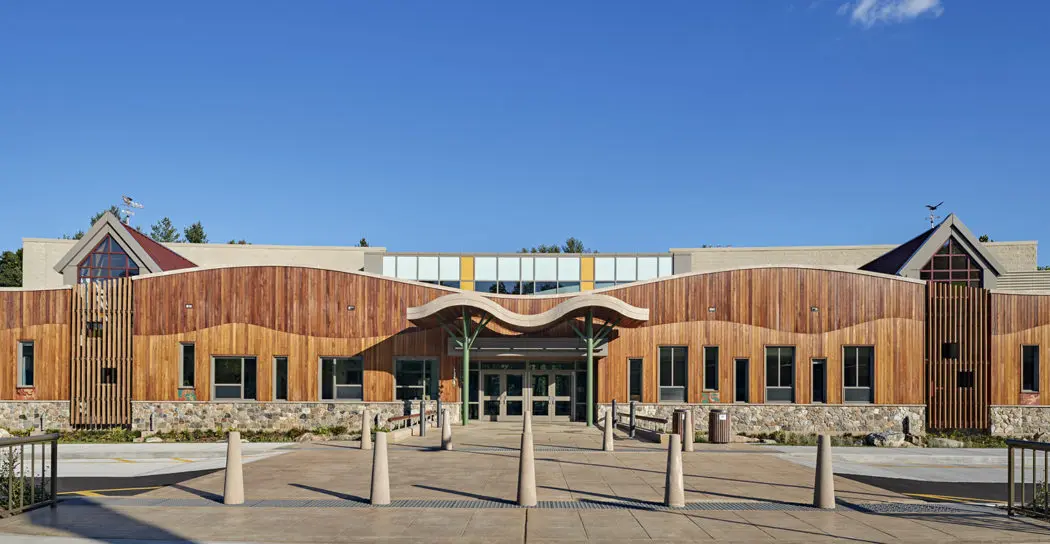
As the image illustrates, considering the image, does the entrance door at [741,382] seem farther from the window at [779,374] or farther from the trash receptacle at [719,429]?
the trash receptacle at [719,429]

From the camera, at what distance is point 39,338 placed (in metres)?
34.1

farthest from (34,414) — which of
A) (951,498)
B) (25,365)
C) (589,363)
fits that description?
(951,498)

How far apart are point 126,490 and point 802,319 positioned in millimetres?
26655

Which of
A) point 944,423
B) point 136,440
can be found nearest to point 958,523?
point 944,423

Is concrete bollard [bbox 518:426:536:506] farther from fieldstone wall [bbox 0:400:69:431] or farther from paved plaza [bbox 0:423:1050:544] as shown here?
fieldstone wall [bbox 0:400:69:431]

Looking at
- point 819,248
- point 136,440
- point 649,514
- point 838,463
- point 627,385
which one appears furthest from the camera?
point 819,248

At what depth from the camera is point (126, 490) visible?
15.4m

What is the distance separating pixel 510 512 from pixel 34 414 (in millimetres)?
29087

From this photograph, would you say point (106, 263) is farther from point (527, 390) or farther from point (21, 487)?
point (21, 487)

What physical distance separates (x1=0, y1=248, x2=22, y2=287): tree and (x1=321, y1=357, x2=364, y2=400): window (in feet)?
201

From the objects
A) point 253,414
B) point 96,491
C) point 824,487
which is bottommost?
point 253,414

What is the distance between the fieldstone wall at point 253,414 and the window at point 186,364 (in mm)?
830

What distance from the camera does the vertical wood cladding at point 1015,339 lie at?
3431 centimetres

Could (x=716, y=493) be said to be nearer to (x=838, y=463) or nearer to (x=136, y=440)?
(x=838, y=463)
